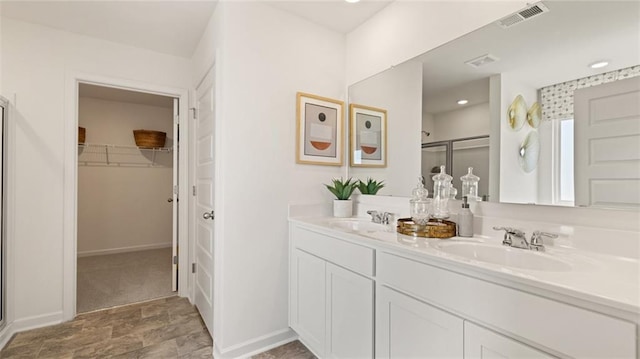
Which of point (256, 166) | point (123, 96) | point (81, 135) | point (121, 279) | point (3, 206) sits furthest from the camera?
point (123, 96)

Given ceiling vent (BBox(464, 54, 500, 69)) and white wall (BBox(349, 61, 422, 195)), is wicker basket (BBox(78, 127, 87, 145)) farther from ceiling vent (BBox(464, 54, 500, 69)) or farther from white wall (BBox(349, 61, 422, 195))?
ceiling vent (BBox(464, 54, 500, 69))

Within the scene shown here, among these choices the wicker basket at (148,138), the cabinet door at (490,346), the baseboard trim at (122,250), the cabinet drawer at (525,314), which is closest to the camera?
the cabinet drawer at (525,314)

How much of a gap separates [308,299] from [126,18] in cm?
246

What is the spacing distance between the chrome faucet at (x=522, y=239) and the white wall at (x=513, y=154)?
181 millimetres

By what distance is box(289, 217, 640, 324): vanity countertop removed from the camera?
734 millimetres

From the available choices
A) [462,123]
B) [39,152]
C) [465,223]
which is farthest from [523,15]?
[39,152]

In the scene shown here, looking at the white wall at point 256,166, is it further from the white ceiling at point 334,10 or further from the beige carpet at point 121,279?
the beige carpet at point 121,279

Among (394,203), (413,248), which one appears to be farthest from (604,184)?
(394,203)

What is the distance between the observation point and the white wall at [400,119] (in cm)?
188

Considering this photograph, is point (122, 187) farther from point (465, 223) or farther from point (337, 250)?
point (465, 223)

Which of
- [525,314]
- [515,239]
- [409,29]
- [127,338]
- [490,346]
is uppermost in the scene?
[409,29]

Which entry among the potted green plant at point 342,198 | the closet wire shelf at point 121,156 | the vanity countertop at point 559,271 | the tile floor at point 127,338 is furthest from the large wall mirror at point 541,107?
the closet wire shelf at point 121,156

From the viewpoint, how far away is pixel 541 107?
4.26ft

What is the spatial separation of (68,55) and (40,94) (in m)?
0.40
